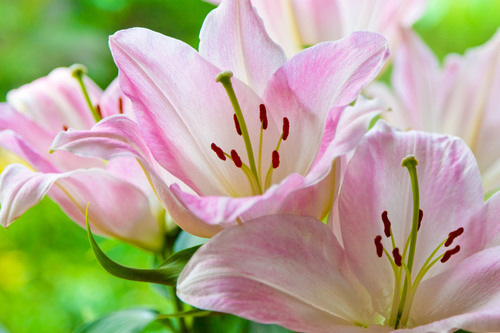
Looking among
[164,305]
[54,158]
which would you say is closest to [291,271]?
[54,158]

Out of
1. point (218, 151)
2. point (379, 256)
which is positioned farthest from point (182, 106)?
point (379, 256)

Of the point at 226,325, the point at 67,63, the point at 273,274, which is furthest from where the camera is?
the point at 67,63

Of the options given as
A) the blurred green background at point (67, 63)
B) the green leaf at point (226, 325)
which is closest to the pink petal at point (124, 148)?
the green leaf at point (226, 325)

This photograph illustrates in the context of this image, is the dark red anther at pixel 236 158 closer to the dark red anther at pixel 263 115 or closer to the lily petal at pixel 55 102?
the dark red anther at pixel 263 115

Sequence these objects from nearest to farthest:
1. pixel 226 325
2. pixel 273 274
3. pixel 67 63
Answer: pixel 273 274
pixel 226 325
pixel 67 63

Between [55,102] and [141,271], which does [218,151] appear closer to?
[141,271]

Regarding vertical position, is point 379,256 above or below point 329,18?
below

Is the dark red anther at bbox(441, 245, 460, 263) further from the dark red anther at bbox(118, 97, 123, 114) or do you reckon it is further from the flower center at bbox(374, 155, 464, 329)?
the dark red anther at bbox(118, 97, 123, 114)
